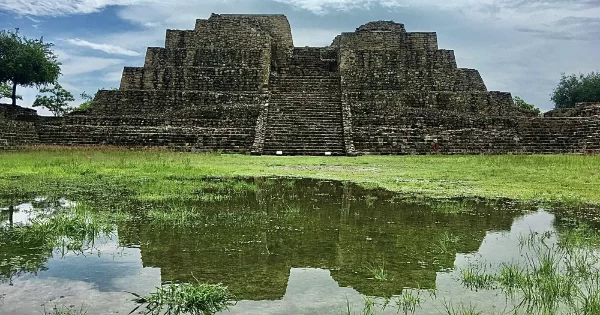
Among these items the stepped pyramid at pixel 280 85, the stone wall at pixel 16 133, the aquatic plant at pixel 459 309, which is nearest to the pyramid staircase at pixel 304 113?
the stepped pyramid at pixel 280 85

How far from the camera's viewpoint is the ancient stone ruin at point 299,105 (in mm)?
20797

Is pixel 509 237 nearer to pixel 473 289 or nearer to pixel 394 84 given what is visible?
pixel 473 289

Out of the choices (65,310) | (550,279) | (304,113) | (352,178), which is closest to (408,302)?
(550,279)

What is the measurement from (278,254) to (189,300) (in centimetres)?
138

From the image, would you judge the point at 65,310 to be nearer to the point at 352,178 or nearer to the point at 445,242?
the point at 445,242

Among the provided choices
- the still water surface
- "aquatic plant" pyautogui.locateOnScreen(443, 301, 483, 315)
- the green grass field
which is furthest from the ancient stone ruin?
"aquatic plant" pyautogui.locateOnScreen(443, 301, 483, 315)

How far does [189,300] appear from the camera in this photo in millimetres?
3207

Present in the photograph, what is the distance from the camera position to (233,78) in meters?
27.2

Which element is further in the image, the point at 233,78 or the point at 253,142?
the point at 233,78

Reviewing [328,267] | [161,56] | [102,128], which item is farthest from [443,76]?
[328,267]

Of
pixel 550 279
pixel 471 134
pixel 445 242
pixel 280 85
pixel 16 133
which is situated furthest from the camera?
pixel 280 85

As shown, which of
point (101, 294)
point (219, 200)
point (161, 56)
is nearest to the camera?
point (101, 294)

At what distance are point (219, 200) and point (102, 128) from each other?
1532 centimetres

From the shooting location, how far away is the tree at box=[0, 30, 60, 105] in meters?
25.6
